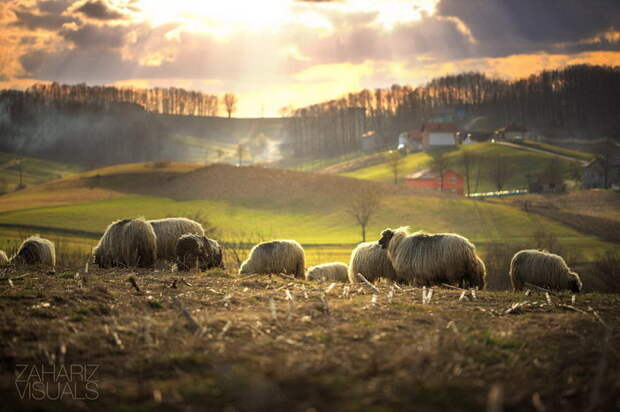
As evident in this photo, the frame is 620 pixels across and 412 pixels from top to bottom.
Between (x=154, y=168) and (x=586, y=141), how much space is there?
5510 inches

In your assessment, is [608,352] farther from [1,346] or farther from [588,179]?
[588,179]

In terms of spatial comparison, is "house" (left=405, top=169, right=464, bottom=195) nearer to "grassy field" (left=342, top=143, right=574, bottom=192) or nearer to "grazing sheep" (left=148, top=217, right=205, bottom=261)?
"grassy field" (left=342, top=143, right=574, bottom=192)

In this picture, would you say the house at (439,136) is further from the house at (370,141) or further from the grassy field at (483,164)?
the house at (370,141)

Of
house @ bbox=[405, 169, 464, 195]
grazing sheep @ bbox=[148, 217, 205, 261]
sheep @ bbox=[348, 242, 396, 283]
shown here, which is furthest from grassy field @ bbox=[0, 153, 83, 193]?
sheep @ bbox=[348, 242, 396, 283]

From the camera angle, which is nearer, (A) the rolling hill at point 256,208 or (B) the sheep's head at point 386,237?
(B) the sheep's head at point 386,237

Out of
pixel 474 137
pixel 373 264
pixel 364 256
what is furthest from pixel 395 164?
pixel 373 264

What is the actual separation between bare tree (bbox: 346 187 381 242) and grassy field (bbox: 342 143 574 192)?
37.6m

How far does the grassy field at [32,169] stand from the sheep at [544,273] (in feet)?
437

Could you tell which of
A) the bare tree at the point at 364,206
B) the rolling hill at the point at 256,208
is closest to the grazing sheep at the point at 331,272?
the rolling hill at the point at 256,208

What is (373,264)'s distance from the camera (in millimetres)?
19672

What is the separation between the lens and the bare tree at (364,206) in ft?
207

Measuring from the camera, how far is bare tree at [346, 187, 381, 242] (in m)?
62.9

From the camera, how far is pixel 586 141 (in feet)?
532

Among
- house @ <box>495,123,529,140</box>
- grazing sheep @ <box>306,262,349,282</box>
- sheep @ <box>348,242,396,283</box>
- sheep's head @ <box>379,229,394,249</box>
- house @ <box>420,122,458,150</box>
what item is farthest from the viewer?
house @ <box>495,123,529,140</box>
